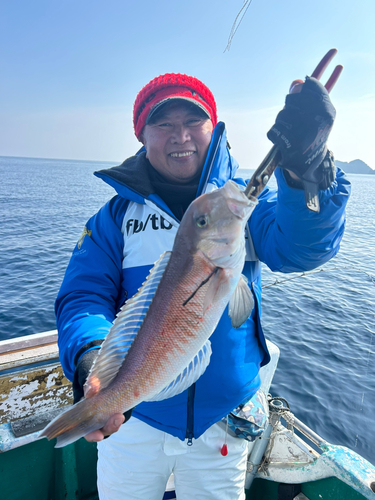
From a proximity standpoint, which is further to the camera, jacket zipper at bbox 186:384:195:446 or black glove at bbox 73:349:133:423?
jacket zipper at bbox 186:384:195:446

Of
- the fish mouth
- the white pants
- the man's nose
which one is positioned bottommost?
the white pants

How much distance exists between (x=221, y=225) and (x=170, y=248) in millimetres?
828

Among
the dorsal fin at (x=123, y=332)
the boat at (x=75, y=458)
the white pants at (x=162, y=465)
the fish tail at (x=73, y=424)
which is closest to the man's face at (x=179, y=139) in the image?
the dorsal fin at (x=123, y=332)

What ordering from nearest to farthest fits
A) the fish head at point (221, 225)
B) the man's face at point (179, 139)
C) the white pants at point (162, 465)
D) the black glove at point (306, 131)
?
the black glove at point (306, 131) < the fish head at point (221, 225) < the white pants at point (162, 465) < the man's face at point (179, 139)

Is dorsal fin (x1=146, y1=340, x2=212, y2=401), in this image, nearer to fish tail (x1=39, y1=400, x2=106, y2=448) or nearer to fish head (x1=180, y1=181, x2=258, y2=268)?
fish tail (x1=39, y1=400, x2=106, y2=448)

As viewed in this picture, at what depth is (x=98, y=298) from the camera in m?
2.62

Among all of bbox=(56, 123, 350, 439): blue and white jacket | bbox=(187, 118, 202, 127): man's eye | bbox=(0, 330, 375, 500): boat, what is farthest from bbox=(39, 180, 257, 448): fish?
bbox=(0, 330, 375, 500): boat

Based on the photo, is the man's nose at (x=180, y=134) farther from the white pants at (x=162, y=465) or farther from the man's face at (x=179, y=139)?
the white pants at (x=162, y=465)

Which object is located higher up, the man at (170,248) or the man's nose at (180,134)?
the man's nose at (180,134)

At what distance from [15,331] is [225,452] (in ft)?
32.7

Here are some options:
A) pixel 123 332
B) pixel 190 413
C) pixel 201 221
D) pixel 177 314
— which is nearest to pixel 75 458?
pixel 190 413

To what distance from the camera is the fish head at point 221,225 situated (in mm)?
1985

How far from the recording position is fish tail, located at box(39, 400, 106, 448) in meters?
1.69

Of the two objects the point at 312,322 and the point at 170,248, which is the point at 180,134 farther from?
the point at 312,322
